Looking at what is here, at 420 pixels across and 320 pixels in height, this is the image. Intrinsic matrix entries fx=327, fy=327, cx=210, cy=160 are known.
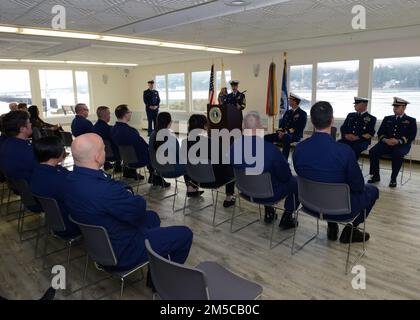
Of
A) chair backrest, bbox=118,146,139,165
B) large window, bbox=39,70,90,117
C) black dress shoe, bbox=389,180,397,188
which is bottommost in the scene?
black dress shoe, bbox=389,180,397,188

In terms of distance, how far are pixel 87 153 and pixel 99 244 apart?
1.93ft

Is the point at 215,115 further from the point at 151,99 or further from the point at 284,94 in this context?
the point at 151,99

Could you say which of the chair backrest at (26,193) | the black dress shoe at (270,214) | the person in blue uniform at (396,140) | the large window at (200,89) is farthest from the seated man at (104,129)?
the large window at (200,89)

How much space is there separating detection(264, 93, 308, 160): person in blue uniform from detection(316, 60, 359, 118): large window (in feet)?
6.01

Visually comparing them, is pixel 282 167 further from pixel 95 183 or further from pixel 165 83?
pixel 165 83

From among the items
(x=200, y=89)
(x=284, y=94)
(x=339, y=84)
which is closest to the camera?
(x=339, y=84)

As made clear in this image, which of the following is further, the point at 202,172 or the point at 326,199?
the point at 202,172

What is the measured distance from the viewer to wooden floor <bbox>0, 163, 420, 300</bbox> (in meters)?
2.62

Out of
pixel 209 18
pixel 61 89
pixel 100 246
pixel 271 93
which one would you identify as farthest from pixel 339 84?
pixel 61 89

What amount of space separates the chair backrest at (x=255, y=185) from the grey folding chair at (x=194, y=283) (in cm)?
134

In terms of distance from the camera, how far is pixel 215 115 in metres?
7.17

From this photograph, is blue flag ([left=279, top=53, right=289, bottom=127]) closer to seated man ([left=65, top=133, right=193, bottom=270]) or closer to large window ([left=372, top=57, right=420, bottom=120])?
large window ([left=372, top=57, right=420, bottom=120])

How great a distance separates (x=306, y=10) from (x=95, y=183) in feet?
12.5

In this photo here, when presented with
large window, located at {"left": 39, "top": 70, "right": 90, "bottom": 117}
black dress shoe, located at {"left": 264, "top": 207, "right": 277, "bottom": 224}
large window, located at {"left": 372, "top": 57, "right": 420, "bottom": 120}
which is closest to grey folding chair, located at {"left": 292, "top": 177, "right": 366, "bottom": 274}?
black dress shoe, located at {"left": 264, "top": 207, "right": 277, "bottom": 224}
